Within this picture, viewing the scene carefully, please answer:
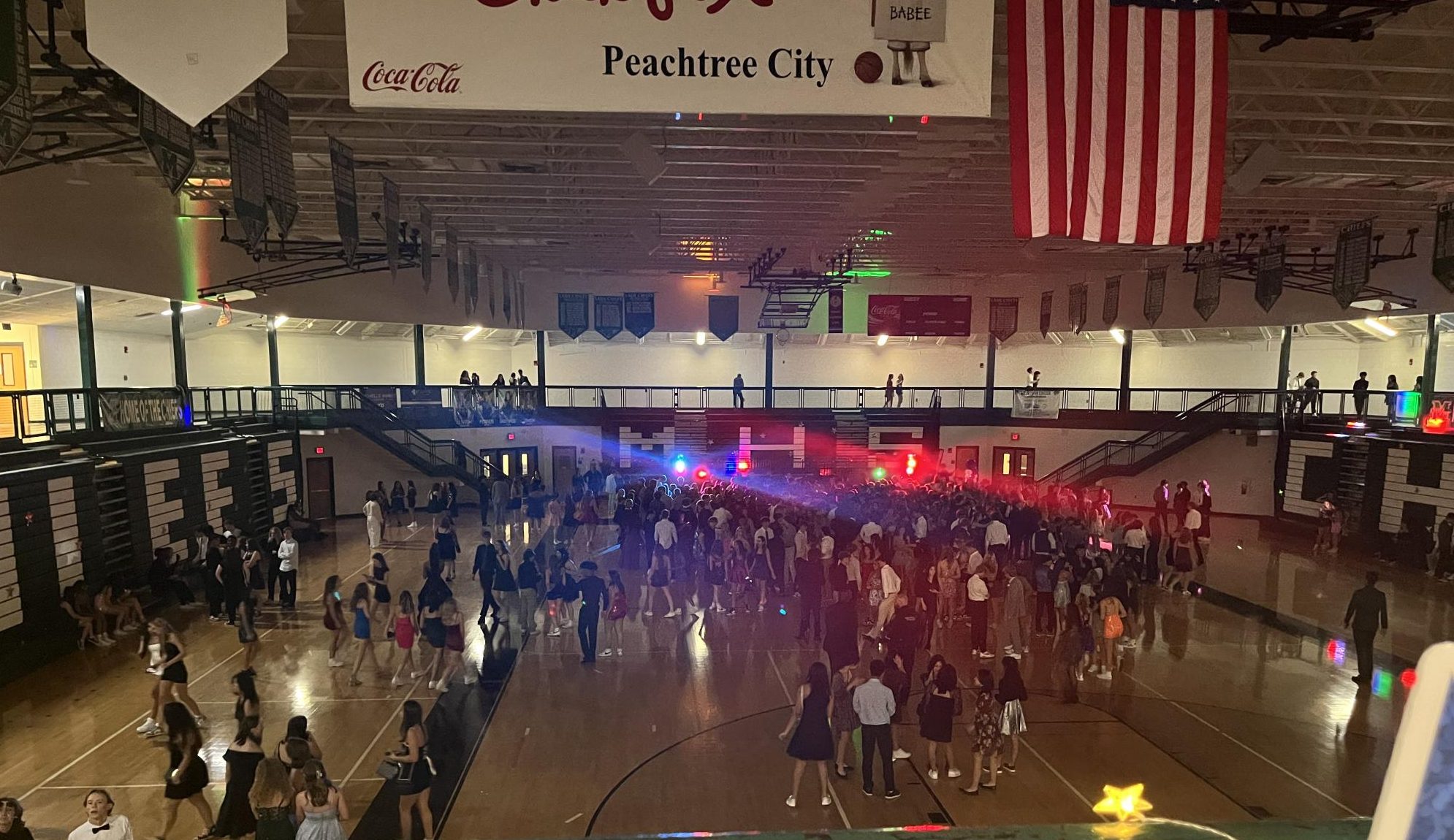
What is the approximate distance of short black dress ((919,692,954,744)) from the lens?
6.34 metres

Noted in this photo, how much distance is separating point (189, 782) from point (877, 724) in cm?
545

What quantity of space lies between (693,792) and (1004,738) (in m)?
3.11

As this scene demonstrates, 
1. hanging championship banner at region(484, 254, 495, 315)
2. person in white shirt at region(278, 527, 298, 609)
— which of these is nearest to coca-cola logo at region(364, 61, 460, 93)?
person in white shirt at region(278, 527, 298, 609)

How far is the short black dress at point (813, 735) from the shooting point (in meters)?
6.02

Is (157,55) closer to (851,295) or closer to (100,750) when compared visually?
(100,750)

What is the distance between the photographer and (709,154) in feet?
37.9

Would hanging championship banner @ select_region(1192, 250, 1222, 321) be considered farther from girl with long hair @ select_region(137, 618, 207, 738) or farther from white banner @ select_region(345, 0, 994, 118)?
girl with long hair @ select_region(137, 618, 207, 738)

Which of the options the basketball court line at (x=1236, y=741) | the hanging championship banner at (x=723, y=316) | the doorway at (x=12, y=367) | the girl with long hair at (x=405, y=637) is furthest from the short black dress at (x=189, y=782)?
the hanging championship banner at (x=723, y=316)

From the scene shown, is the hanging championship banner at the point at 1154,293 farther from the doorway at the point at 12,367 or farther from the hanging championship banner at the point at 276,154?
the doorway at the point at 12,367

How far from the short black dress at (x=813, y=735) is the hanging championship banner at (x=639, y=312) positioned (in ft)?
52.7

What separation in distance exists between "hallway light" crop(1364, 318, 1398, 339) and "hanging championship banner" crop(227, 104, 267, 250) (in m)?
29.7

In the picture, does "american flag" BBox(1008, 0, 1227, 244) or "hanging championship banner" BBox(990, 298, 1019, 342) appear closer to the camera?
"american flag" BBox(1008, 0, 1227, 244)

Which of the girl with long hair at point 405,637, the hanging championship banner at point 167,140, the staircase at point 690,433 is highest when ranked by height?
the hanging championship banner at point 167,140

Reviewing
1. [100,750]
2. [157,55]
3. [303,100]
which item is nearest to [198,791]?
[100,750]
